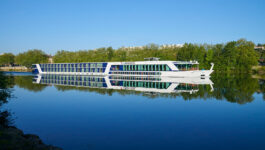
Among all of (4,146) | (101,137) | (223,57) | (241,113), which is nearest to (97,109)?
(101,137)

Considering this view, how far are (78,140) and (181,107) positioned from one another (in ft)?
30.5

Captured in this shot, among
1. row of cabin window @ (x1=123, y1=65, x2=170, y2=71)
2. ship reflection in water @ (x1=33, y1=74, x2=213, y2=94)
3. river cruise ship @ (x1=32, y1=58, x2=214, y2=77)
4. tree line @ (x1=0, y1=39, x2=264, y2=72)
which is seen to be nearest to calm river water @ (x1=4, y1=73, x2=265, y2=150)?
ship reflection in water @ (x1=33, y1=74, x2=213, y2=94)

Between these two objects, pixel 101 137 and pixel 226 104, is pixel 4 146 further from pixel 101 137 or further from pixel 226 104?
pixel 226 104

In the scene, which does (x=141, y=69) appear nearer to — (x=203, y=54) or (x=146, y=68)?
(x=146, y=68)

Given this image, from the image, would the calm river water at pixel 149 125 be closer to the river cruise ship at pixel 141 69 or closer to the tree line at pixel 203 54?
the river cruise ship at pixel 141 69

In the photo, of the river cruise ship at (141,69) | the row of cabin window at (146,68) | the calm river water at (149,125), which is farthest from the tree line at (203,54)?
the calm river water at (149,125)

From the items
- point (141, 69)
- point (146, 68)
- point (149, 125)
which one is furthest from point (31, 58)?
point (149, 125)

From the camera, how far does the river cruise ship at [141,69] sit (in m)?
42.8

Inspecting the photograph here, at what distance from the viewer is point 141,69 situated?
46906 millimetres

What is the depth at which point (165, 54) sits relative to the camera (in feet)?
250

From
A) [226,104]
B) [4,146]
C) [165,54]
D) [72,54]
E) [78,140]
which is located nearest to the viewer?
[4,146]

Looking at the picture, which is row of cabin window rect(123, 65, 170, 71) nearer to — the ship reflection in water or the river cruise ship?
the river cruise ship

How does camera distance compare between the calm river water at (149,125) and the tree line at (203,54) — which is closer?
the calm river water at (149,125)

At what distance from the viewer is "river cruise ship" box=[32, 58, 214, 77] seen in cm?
4278
